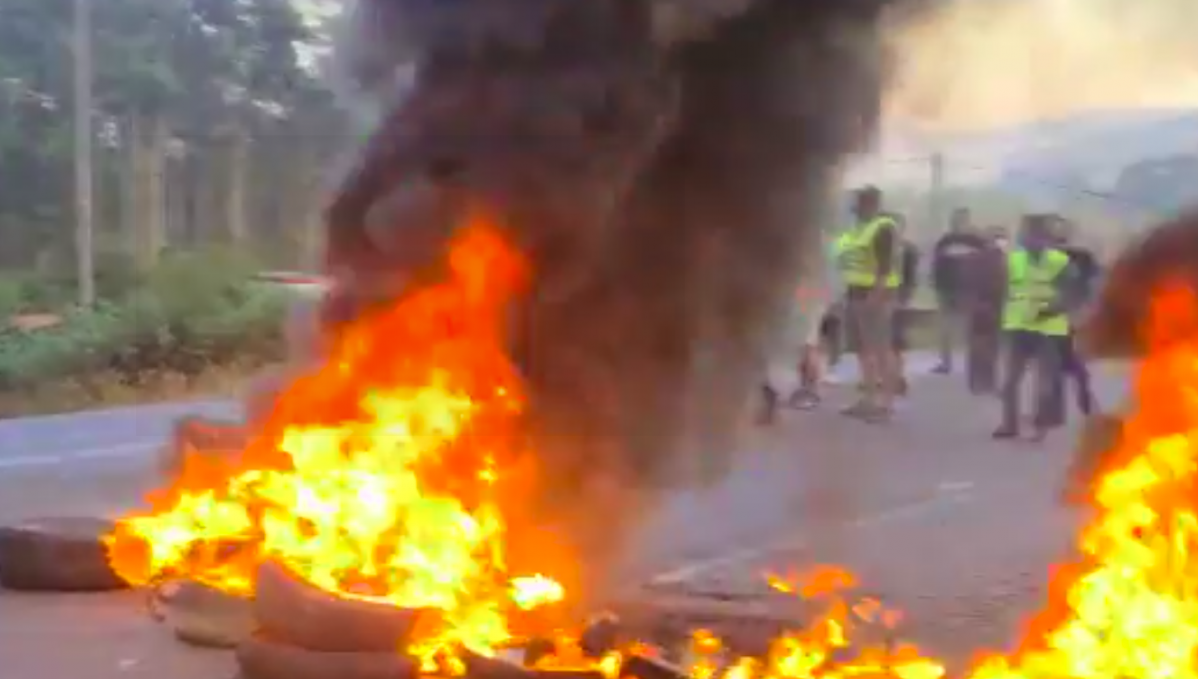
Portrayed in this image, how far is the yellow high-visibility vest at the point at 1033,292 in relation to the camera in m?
11.9

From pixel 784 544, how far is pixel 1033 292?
14.9 ft

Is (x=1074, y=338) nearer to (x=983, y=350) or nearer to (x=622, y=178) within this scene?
(x=983, y=350)

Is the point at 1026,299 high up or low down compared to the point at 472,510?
up

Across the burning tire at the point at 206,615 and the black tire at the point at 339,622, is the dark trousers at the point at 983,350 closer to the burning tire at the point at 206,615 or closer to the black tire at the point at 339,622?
the burning tire at the point at 206,615

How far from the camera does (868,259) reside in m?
12.8

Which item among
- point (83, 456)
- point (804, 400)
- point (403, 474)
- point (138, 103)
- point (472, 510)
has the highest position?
point (138, 103)

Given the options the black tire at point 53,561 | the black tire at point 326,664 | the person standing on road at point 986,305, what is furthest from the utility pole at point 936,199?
the black tire at point 53,561

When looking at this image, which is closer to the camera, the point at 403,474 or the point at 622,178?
the point at 403,474

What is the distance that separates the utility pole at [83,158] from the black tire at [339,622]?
46.1ft

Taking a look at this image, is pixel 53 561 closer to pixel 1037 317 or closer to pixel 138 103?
pixel 1037 317

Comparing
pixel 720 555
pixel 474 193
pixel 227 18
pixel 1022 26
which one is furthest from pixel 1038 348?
pixel 227 18

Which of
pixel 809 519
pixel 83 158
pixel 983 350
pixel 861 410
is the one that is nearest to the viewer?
pixel 809 519

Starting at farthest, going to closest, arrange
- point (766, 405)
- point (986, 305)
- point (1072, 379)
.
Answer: point (986, 305)
point (1072, 379)
point (766, 405)

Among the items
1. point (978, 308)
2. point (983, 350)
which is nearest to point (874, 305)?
point (978, 308)
